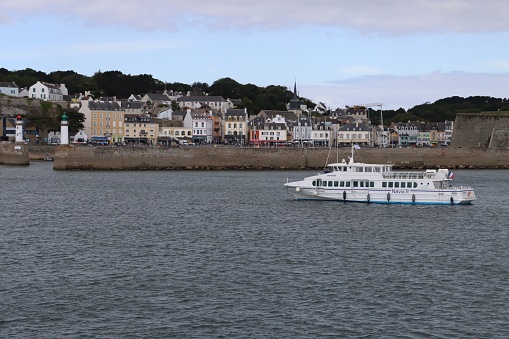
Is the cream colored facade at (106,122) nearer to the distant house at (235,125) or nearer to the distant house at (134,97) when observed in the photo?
Result: the distant house at (235,125)

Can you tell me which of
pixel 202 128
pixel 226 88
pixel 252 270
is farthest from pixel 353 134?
pixel 252 270

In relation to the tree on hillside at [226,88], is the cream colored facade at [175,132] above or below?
below

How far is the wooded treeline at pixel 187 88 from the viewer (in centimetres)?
11944

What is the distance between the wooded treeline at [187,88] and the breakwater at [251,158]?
4949 cm

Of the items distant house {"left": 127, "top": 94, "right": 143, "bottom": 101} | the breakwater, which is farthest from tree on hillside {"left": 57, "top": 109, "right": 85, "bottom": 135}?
distant house {"left": 127, "top": 94, "right": 143, "bottom": 101}

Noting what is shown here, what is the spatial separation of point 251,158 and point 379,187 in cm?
2852

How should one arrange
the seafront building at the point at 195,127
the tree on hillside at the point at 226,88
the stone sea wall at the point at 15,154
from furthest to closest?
1. the tree on hillside at the point at 226,88
2. the seafront building at the point at 195,127
3. the stone sea wall at the point at 15,154

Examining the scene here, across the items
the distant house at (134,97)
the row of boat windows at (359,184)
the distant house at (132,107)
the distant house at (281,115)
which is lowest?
the row of boat windows at (359,184)

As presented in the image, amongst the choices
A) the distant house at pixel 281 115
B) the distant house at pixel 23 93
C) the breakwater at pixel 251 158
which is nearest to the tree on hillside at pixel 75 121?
Result: the breakwater at pixel 251 158

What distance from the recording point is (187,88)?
147 m

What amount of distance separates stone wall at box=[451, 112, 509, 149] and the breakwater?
1196 cm

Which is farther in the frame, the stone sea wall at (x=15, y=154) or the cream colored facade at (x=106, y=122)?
the cream colored facade at (x=106, y=122)

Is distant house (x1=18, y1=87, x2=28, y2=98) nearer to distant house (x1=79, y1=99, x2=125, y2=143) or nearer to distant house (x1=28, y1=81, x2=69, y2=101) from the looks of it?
distant house (x1=28, y1=81, x2=69, y2=101)

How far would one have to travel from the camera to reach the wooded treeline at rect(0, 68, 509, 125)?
4702 inches
